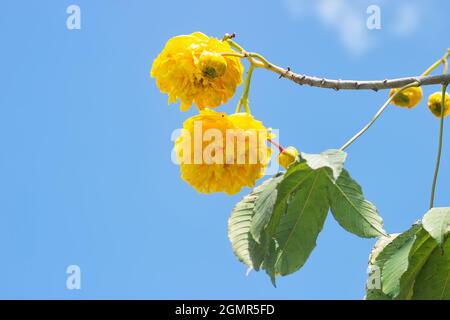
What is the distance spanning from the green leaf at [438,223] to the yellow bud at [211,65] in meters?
1.03

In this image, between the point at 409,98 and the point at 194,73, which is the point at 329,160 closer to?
the point at 194,73

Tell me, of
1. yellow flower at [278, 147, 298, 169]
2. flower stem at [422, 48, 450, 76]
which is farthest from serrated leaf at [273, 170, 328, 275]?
flower stem at [422, 48, 450, 76]

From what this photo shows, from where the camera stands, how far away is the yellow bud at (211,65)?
10.2 ft

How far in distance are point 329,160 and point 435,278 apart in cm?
69

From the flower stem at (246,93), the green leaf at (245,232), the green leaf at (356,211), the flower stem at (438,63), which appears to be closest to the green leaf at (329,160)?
the green leaf at (356,211)

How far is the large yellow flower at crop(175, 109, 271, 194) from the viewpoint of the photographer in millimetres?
3061

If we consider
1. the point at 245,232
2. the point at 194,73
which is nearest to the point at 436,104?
the point at 194,73

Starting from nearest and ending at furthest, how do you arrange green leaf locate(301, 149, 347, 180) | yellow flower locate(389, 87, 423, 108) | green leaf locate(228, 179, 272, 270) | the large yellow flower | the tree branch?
green leaf locate(301, 149, 347, 180) → green leaf locate(228, 179, 272, 270) → the large yellow flower → the tree branch → yellow flower locate(389, 87, 423, 108)

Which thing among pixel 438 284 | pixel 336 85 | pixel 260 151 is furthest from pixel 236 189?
pixel 438 284

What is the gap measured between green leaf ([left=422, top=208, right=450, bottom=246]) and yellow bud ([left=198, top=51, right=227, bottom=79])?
40.6 inches

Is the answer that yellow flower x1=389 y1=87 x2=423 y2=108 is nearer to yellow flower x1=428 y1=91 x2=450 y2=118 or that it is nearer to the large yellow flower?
yellow flower x1=428 y1=91 x2=450 y2=118

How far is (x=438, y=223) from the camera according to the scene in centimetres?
261
